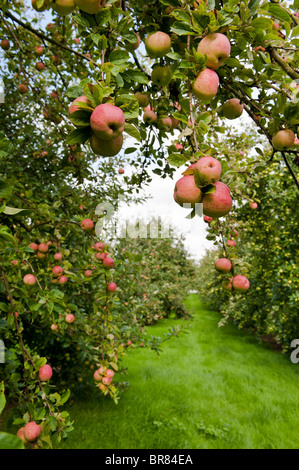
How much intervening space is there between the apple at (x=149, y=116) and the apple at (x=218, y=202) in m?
0.83

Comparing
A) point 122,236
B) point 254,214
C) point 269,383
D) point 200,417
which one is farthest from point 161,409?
point 254,214

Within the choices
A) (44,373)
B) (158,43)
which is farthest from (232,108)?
(44,373)

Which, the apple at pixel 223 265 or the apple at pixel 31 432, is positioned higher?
the apple at pixel 223 265

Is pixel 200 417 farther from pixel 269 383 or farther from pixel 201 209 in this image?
pixel 201 209

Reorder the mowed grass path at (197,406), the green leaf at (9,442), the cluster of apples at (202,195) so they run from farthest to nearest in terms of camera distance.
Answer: the mowed grass path at (197,406) → the cluster of apples at (202,195) → the green leaf at (9,442)

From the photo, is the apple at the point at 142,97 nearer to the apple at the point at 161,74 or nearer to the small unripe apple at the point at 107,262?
the apple at the point at 161,74

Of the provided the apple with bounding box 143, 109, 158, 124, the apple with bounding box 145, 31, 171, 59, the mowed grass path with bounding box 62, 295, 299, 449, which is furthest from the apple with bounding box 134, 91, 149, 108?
the mowed grass path with bounding box 62, 295, 299, 449

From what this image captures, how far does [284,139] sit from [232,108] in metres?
0.44

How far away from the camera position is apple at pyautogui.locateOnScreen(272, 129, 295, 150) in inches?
38.5

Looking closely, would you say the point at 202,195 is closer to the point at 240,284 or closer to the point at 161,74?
the point at 161,74

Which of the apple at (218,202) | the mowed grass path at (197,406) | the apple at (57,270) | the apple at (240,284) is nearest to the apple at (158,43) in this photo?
the apple at (218,202)

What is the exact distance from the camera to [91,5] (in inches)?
32.7

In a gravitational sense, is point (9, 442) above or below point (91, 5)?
below

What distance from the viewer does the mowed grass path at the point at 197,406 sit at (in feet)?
10.7
